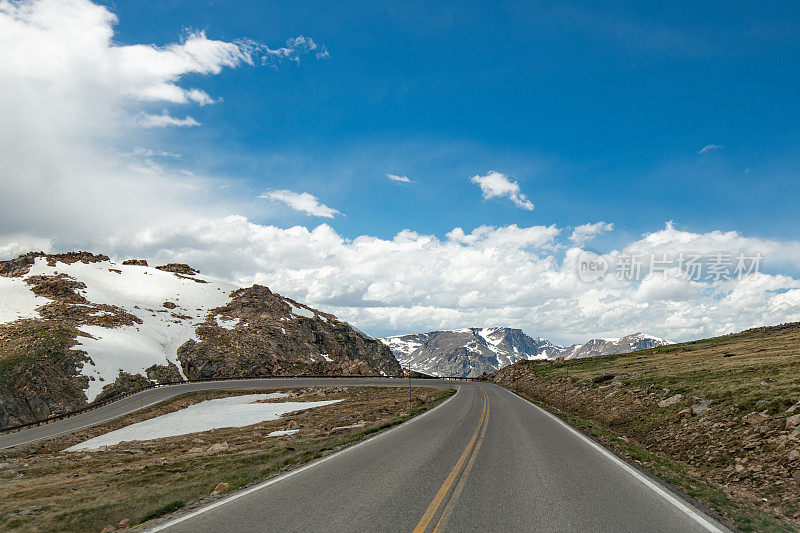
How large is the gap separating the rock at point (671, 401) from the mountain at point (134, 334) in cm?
6673

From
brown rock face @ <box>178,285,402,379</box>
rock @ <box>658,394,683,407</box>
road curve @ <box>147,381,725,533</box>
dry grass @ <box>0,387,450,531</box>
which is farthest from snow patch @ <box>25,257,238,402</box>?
rock @ <box>658,394,683,407</box>

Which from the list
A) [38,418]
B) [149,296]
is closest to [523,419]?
[38,418]

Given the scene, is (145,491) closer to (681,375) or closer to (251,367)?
(681,375)

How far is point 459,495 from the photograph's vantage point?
339 inches

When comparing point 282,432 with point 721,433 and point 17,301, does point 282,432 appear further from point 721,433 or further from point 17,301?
point 17,301

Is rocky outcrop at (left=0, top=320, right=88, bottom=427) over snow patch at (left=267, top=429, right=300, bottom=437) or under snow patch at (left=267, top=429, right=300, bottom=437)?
over

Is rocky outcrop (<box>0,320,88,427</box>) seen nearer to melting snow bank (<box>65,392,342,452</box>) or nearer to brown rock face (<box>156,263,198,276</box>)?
melting snow bank (<box>65,392,342,452</box>)

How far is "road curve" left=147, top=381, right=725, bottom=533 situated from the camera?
275 inches

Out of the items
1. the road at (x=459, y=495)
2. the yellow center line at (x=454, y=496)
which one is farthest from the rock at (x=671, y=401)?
the yellow center line at (x=454, y=496)

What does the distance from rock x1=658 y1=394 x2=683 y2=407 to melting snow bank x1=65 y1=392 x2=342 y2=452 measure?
2824 centimetres

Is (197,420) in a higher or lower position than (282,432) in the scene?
lower

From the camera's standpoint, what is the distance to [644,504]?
8133mm

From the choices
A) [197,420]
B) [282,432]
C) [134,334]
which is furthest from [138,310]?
[282,432]

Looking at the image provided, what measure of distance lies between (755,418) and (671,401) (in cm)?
694
